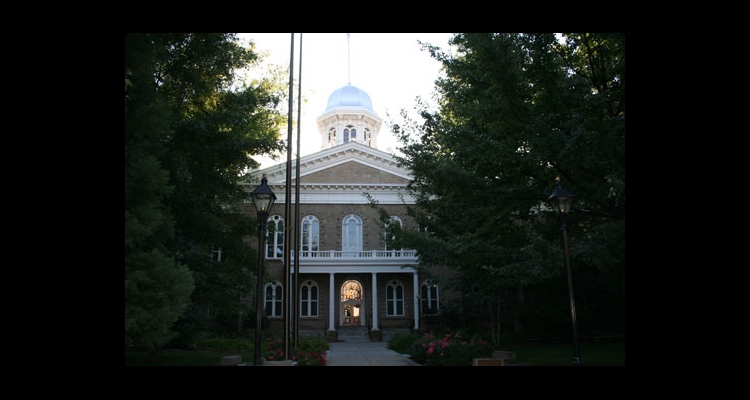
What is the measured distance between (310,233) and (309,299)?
3949 mm

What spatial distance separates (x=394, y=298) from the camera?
3191cm

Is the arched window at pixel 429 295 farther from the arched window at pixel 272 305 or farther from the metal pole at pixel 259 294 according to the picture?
the metal pole at pixel 259 294

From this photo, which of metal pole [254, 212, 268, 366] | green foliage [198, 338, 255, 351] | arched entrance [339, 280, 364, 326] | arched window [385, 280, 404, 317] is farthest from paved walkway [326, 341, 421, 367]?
arched entrance [339, 280, 364, 326]

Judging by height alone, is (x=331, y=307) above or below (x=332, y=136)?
below

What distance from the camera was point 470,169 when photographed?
15516mm

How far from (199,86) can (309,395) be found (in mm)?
14082

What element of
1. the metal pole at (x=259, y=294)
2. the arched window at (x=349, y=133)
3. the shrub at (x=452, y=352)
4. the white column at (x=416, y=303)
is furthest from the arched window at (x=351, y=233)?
the metal pole at (x=259, y=294)

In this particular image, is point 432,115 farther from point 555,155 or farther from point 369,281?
point 369,281

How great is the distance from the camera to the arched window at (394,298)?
3169 centimetres

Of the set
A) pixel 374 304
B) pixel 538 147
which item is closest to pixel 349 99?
pixel 374 304

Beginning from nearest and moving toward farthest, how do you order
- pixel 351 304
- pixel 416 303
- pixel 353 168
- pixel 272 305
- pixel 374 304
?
pixel 374 304 < pixel 416 303 < pixel 272 305 < pixel 351 304 < pixel 353 168

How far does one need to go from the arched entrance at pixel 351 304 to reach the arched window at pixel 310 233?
308cm

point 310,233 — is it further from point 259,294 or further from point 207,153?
point 259,294

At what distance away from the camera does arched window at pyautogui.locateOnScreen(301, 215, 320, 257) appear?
31.9 meters
